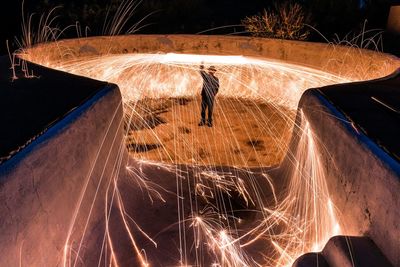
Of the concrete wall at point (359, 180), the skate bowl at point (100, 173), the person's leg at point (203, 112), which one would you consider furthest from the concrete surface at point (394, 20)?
the concrete wall at point (359, 180)

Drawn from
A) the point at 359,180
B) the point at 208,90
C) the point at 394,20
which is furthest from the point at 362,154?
the point at 394,20

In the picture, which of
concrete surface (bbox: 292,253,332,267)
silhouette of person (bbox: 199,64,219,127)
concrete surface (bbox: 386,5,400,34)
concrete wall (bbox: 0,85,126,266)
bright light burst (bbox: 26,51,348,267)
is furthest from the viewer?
concrete surface (bbox: 386,5,400,34)

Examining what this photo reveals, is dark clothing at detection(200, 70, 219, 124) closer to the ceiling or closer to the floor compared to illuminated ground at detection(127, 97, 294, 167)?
closer to the ceiling

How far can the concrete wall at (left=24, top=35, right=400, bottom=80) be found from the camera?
917 centimetres

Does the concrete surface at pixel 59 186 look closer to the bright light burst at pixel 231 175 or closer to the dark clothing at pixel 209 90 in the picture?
the bright light burst at pixel 231 175

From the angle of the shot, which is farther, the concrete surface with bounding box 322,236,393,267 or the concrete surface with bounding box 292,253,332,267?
the concrete surface with bounding box 292,253,332,267

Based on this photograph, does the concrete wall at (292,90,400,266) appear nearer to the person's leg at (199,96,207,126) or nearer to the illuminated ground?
the illuminated ground

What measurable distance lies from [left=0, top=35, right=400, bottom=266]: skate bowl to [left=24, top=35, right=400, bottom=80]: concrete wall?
9.31ft

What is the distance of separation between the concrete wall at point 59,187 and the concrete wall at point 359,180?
2.51m

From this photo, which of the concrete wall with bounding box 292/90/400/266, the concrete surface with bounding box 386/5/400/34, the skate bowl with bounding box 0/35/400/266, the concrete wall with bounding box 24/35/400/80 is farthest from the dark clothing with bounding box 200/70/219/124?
the concrete surface with bounding box 386/5/400/34

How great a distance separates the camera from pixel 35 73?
19.2 feet

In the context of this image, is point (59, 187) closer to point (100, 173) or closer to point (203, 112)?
point (100, 173)

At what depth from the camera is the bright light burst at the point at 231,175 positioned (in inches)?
179

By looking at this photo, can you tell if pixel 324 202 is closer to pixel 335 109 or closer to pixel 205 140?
pixel 335 109
